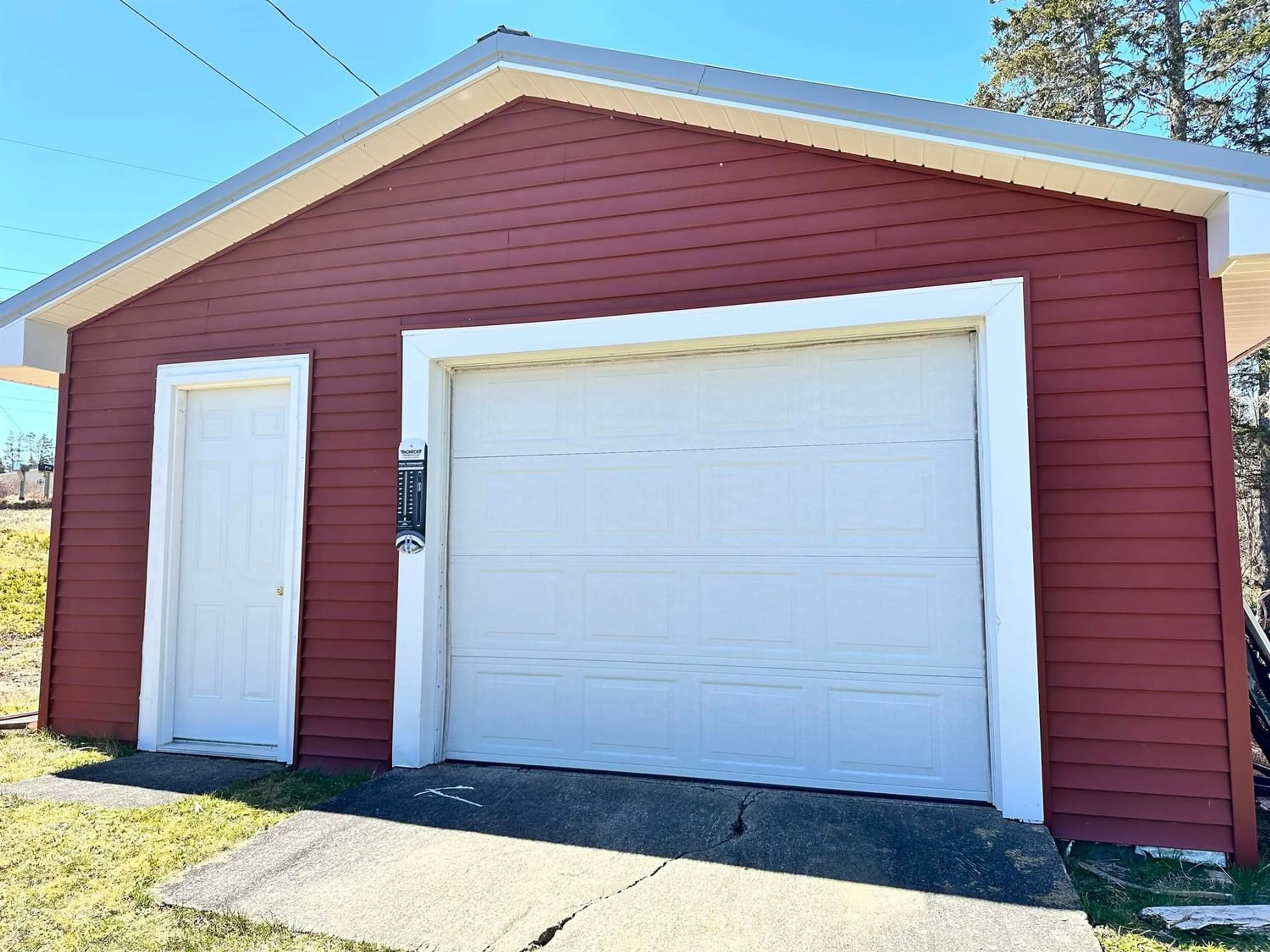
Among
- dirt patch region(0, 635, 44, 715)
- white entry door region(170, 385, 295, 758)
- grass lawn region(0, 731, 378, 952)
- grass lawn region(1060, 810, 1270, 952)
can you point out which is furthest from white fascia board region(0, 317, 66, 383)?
grass lawn region(1060, 810, 1270, 952)

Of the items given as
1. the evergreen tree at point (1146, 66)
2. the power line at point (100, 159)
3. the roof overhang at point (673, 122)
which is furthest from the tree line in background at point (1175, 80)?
the power line at point (100, 159)

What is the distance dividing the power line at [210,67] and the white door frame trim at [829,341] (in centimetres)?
362

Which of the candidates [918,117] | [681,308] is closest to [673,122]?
[681,308]

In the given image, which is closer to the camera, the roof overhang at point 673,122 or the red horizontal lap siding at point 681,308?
the roof overhang at point 673,122

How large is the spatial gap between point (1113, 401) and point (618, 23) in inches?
306

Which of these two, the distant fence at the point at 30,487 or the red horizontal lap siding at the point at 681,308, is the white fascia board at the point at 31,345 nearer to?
the red horizontal lap siding at the point at 681,308

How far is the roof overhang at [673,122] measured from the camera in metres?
3.35

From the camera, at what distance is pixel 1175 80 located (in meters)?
10.9

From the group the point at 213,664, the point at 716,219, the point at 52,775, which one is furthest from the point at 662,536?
the point at 52,775

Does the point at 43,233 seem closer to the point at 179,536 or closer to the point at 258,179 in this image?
the point at 179,536

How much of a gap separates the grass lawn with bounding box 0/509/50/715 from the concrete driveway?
443 centimetres

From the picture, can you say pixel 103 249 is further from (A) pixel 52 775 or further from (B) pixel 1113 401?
(B) pixel 1113 401

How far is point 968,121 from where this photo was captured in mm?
3535

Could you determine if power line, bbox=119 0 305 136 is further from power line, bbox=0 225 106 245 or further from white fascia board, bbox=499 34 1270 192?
power line, bbox=0 225 106 245
